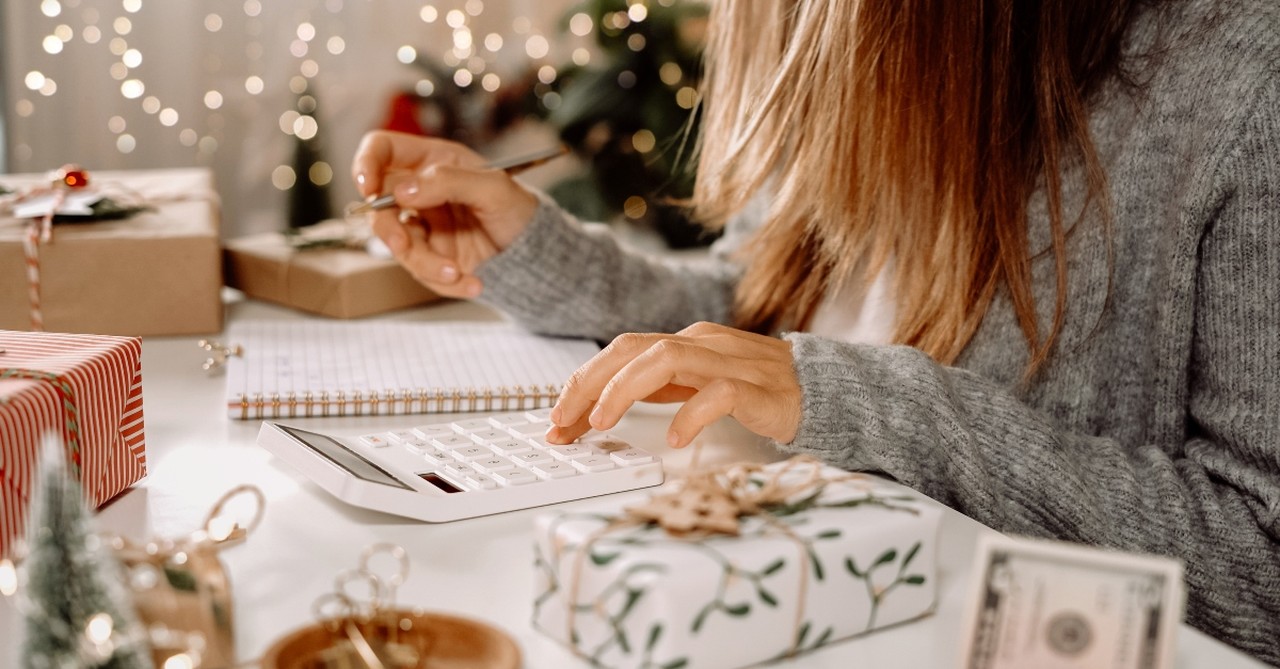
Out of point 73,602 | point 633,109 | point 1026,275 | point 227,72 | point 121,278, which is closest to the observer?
point 73,602

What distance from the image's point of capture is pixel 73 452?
1.81ft

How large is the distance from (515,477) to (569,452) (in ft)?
0.16

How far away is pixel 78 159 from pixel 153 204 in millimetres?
1266

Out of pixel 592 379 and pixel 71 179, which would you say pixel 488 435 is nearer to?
pixel 592 379

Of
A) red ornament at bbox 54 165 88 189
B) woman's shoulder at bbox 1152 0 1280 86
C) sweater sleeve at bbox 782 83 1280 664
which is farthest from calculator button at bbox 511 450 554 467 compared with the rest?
red ornament at bbox 54 165 88 189

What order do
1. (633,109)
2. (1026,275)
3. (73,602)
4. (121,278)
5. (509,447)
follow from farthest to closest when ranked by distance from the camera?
(633,109)
(121,278)
(1026,275)
(509,447)
(73,602)

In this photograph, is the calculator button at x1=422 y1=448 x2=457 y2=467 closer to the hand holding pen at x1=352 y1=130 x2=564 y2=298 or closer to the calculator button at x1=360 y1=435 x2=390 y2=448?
the calculator button at x1=360 y1=435 x2=390 y2=448

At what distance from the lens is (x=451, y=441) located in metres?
0.65

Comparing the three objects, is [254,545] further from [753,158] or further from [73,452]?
[753,158]

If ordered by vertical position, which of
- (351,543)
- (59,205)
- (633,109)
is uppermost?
(633,109)

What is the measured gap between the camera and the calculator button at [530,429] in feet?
2.20

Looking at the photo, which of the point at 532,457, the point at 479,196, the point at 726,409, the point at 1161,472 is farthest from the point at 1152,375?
the point at 479,196

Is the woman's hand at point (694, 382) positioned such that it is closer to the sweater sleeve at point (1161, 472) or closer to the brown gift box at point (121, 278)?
the sweater sleeve at point (1161, 472)

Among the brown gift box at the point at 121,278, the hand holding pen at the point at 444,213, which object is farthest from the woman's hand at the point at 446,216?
the brown gift box at the point at 121,278
